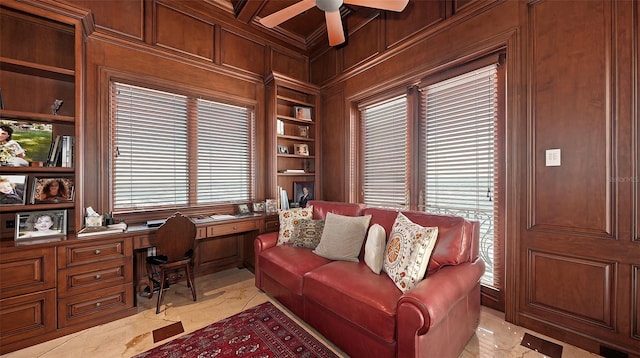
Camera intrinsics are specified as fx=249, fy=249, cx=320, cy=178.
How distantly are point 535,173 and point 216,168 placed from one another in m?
3.47

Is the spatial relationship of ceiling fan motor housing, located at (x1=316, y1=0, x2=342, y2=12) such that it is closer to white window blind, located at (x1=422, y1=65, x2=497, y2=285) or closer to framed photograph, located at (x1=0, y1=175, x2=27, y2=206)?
white window blind, located at (x1=422, y1=65, x2=497, y2=285)

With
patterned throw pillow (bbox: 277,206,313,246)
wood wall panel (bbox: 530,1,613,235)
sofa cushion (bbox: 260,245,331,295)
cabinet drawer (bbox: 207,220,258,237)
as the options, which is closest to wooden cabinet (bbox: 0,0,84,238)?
cabinet drawer (bbox: 207,220,258,237)

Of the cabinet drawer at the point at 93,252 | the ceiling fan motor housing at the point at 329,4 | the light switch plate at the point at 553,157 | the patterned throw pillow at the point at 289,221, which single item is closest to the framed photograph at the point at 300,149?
the patterned throw pillow at the point at 289,221

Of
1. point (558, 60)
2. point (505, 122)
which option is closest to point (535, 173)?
point (505, 122)

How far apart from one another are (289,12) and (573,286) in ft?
10.8

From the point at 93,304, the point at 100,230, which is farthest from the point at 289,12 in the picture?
the point at 93,304

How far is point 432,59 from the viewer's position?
2668 mm

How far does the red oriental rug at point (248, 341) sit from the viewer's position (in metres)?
1.80

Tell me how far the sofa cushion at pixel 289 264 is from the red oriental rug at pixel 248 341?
315 millimetres

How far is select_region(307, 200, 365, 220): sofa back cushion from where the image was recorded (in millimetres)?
2680

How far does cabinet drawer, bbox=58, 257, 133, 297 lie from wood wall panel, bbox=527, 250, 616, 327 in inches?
140

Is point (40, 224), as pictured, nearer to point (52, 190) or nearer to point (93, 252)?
point (52, 190)

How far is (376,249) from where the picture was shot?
205cm

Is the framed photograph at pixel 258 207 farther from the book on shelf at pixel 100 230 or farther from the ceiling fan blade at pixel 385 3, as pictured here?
the ceiling fan blade at pixel 385 3
